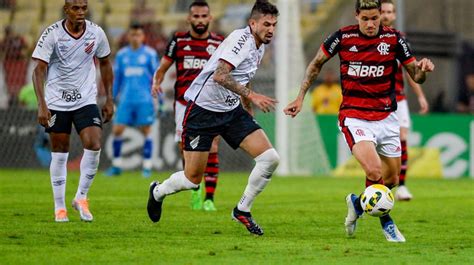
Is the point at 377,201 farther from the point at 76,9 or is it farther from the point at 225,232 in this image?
the point at 76,9

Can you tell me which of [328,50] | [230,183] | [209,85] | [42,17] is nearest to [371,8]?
[328,50]

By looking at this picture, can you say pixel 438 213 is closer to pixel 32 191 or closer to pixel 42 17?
pixel 32 191

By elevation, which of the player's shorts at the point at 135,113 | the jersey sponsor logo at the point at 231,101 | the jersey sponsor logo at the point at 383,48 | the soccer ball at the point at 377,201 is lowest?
the player's shorts at the point at 135,113

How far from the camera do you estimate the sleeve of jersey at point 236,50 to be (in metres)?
9.91

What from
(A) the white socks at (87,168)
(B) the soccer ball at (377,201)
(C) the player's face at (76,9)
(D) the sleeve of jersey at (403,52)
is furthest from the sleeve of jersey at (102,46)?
(B) the soccer ball at (377,201)

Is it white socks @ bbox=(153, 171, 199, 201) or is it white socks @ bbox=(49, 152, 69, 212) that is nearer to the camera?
white socks @ bbox=(153, 171, 199, 201)

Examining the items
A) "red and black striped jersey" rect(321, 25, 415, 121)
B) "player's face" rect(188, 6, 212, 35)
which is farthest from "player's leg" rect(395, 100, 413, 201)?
"red and black striped jersey" rect(321, 25, 415, 121)

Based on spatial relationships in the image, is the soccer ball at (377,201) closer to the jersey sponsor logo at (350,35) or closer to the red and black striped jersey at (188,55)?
the jersey sponsor logo at (350,35)

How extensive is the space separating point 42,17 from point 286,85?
17.7 feet

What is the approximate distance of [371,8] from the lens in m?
10.1

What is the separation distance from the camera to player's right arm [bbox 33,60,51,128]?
10664 mm

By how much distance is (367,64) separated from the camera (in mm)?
10312

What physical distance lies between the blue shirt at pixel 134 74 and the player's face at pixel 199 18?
6.01 m

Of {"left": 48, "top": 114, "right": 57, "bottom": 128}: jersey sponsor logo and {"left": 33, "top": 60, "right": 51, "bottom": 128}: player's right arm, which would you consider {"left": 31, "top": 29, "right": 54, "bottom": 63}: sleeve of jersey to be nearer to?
{"left": 33, "top": 60, "right": 51, "bottom": 128}: player's right arm
